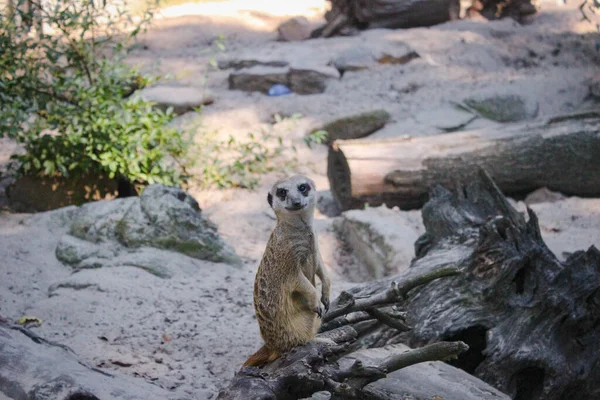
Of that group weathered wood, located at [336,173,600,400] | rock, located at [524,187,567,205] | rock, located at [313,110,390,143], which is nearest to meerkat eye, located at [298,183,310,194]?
weathered wood, located at [336,173,600,400]

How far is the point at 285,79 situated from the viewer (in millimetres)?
7301

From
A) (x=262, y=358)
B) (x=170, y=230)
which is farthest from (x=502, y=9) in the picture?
(x=262, y=358)

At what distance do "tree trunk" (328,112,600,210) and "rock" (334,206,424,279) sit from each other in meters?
0.17

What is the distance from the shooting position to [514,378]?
110 inches

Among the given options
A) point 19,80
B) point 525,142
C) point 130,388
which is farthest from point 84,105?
point 525,142

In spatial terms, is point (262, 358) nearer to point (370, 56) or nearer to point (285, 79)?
point (285, 79)

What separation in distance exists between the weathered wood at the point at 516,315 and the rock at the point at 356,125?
336 cm

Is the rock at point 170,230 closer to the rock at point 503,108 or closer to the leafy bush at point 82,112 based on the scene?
the leafy bush at point 82,112

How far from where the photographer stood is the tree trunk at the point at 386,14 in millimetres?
8797

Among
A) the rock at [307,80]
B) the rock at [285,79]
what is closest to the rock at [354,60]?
the rock at [285,79]

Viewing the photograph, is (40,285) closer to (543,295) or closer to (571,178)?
(543,295)

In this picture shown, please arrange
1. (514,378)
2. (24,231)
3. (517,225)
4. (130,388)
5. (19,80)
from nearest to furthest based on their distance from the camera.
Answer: (130,388)
(514,378)
(517,225)
(24,231)
(19,80)

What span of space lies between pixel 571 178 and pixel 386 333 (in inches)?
103

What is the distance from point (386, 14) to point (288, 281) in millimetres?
7143
